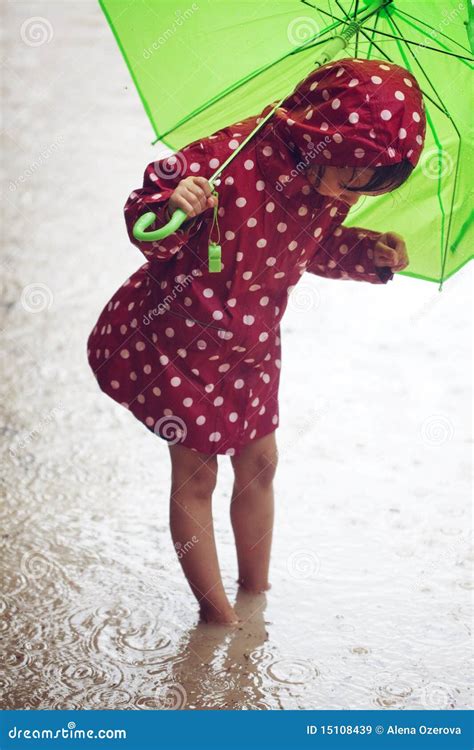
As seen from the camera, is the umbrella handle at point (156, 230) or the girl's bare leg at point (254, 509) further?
the girl's bare leg at point (254, 509)

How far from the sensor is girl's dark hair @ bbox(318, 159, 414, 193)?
1.69m

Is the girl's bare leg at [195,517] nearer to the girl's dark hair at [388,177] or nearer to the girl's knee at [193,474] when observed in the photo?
the girl's knee at [193,474]

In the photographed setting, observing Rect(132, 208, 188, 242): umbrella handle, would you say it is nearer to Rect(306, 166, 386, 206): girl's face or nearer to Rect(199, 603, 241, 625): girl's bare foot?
Rect(306, 166, 386, 206): girl's face

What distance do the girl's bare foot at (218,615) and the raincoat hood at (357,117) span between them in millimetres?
879

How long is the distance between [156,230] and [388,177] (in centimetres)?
36

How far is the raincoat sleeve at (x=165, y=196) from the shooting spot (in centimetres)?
172

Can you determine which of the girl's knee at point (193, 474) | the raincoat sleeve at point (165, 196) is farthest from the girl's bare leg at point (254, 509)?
the raincoat sleeve at point (165, 196)

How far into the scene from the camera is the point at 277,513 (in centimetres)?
256

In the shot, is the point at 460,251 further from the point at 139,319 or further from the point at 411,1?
the point at 139,319

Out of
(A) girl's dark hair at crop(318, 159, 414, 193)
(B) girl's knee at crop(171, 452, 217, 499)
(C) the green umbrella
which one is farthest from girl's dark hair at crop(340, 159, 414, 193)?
(B) girl's knee at crop(171, 452, 217, 499)

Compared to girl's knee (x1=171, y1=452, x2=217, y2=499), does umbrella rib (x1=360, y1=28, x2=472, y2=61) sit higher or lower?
higher

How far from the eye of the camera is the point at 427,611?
2236 millimetres

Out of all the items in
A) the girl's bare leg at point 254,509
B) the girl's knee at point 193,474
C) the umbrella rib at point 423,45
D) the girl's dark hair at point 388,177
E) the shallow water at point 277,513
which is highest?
the umbrella rib at point 423,45

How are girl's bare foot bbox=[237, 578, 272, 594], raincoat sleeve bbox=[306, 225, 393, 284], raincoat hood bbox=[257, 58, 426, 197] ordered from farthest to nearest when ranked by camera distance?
1. girl's bare foot bbox=[237, 578, 272, 594]
2. raincoat sleeve bbox=[306, 225, 393, 284]
3. raincoat hood bbox=[257, 58, 426, 197]
